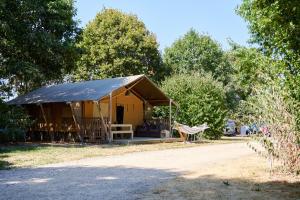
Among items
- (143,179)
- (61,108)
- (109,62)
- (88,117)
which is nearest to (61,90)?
(61,108)

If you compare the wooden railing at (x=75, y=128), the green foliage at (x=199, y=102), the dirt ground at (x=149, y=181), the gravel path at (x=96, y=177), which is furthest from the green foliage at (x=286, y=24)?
the green foliage at (x=199, y=102)

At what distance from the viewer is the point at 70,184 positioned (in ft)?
28.8

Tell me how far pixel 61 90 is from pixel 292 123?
66.4 feet

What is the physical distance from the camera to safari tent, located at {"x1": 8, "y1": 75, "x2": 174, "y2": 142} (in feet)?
74.6

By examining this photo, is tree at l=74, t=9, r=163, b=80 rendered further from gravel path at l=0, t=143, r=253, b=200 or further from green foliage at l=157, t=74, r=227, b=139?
gravel path at l=0, t=143, r=253, b=200

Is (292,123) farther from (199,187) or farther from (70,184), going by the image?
(70,184)

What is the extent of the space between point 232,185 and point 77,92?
17.2m

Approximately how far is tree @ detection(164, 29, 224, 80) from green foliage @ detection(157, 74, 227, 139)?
828 inches

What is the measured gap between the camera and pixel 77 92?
2467 centimetres

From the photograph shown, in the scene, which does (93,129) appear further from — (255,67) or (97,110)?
(255,67)

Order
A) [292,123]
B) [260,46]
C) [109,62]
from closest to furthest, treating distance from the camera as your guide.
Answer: [292,123], [260,46], [109,62]

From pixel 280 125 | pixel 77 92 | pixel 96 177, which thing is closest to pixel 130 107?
pixel 77 92

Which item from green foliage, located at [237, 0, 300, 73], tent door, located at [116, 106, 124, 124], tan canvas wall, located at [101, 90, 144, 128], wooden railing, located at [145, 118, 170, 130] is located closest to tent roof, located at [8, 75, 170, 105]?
tan canvas wall, located at [101, 90, 144, 128]

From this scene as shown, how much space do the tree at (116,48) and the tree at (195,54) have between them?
8.08 m
